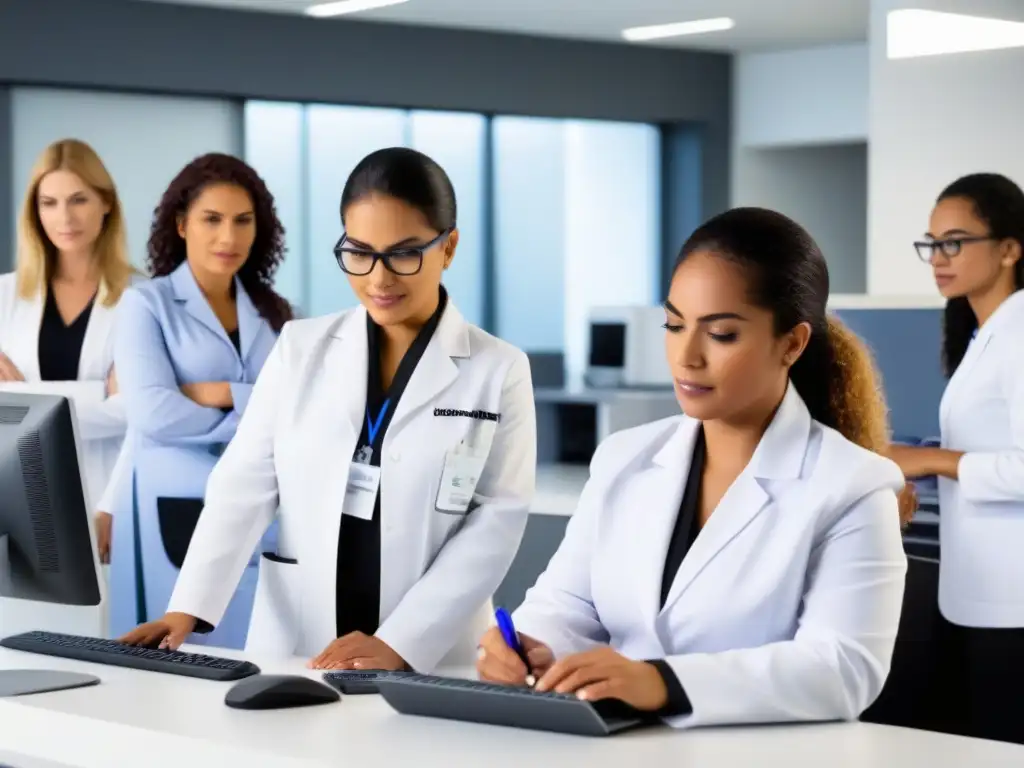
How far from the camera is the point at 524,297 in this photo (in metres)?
11.1

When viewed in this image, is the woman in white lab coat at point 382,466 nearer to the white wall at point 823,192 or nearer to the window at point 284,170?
the window at point 284,170

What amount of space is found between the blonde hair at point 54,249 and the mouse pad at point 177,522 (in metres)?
0.70

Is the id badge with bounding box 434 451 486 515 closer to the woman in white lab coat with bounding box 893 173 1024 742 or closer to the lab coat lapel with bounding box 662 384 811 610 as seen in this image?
the lab coat lapel with bounding box 662 384 811 610

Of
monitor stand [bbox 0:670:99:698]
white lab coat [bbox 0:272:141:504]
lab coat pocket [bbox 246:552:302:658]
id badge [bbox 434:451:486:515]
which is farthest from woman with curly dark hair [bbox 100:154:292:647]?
monitor stand [bbox 0:670:99:698]

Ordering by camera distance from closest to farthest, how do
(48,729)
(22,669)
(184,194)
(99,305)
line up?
(48,729), (22,669), (184,194), (99,305)

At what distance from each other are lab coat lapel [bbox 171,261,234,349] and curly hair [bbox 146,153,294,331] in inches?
4.5

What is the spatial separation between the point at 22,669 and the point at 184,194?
1.68 metres

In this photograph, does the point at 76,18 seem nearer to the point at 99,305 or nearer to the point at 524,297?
the point at 524,297

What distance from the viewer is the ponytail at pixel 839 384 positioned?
7.38 ft

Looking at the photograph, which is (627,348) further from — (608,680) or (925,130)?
(608,680)

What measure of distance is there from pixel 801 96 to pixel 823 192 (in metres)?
1.02

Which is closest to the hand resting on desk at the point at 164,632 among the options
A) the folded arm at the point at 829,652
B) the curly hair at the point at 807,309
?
A: the folded arm at the point at 829,652

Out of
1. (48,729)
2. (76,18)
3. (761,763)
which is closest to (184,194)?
(48,729)

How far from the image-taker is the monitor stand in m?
2.26
